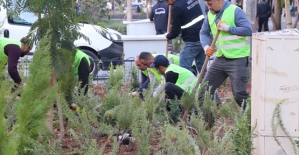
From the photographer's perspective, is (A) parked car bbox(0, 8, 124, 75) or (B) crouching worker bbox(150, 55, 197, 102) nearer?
(B) crouching worker bbox(150, 55, 197, 102)

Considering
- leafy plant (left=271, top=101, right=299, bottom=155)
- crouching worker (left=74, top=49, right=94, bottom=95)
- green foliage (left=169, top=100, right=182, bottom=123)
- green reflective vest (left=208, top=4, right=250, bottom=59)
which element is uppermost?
green reflective vest (left=208, top=4, right=250, bottom=59)

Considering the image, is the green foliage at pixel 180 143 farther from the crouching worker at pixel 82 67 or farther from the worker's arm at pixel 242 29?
the crouching worker at pixel 82 67

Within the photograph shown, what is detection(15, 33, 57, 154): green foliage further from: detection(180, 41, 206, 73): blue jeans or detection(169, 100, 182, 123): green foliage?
detection(180, 41, 206, 73): blue jeans

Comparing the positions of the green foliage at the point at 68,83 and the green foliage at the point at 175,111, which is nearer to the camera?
the green foliage at the point at 175,111

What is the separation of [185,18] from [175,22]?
0.22 m

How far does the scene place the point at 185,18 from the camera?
8.11m

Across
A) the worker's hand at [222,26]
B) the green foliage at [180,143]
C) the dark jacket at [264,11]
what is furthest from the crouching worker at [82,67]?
the dark jacket at [264,11]

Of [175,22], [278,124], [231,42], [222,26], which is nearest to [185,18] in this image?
[175,22]

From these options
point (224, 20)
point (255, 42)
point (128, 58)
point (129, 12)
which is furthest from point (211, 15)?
point (129, 12)

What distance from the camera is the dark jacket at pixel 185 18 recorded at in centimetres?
794

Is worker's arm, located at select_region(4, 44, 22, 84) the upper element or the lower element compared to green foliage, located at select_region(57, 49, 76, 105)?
upper

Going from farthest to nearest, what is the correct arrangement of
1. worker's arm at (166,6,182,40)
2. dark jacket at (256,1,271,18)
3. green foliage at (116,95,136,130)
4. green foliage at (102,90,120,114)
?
1. dark jacket at (256,1,271,18)
2. worker's arm at (166,6,182,40)
3. green foliage at (102,90,120,114)
4. green foliage at (116,95,136,130)

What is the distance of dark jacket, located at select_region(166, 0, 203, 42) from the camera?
7941mm

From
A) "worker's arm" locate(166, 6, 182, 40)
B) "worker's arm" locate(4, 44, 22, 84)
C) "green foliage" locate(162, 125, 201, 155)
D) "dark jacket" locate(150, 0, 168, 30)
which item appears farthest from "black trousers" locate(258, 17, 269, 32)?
"green foliage" locate(162, 125, 201, 155)
